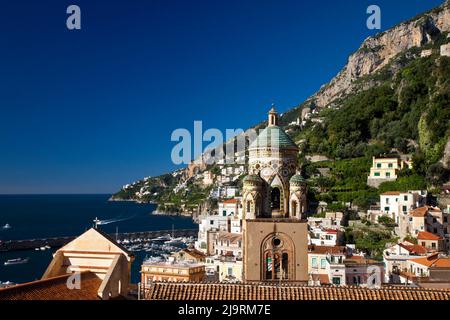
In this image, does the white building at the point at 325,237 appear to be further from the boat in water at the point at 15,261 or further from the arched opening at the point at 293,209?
the boat in water at the point at 15,261

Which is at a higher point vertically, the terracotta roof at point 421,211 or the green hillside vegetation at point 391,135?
the green hillside vegetation at point 391,135

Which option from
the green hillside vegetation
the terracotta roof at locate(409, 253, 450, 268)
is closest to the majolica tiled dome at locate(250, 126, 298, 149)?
the terracotta roof at locate(409, 253, 450, 268)

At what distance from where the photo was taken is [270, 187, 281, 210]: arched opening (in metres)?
22.0

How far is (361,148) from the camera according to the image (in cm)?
7856

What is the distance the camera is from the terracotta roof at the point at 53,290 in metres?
9.83

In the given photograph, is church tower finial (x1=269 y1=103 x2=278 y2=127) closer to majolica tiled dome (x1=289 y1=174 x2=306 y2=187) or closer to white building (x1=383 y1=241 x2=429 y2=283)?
→ majolica tiled dome (x1=289 y1=174 x2=306 y2=187)

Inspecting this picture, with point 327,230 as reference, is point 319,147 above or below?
above

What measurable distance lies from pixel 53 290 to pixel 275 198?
12942mm

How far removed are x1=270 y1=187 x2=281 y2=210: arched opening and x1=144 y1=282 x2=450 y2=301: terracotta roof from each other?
9267 millimetres

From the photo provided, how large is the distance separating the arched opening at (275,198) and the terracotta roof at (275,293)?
30.4 ft

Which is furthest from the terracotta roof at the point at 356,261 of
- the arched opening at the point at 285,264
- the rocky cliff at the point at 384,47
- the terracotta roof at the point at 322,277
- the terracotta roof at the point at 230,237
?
the rocky cliff at the point at 384,47
